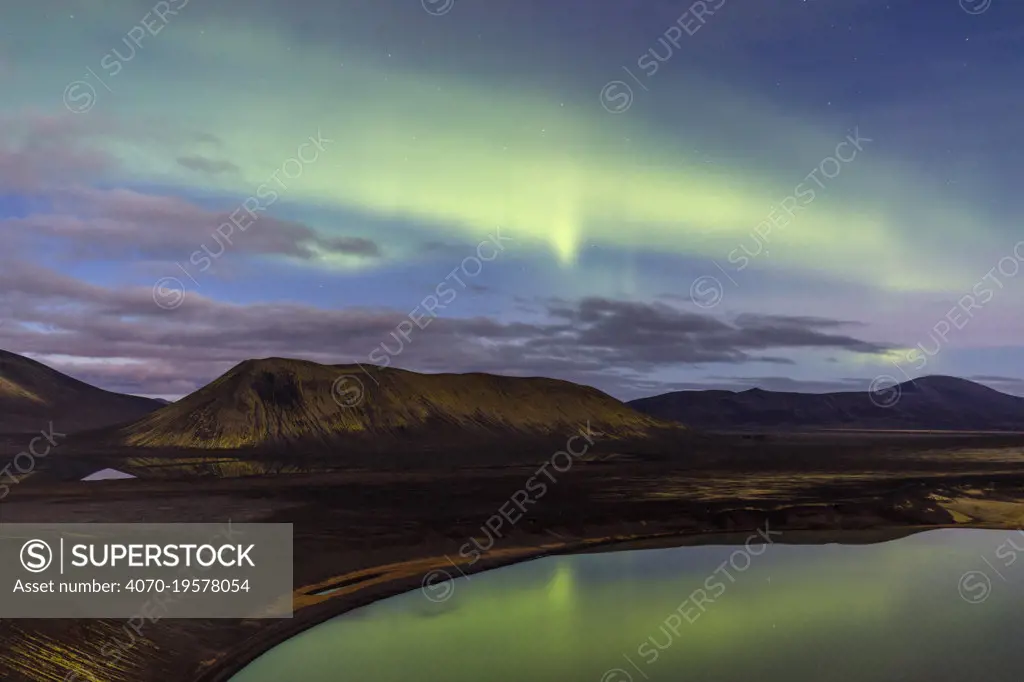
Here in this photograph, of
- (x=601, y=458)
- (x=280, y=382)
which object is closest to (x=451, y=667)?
(x=601, y=458)

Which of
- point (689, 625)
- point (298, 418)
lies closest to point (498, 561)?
point (689, 625)

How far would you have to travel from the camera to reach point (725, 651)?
2703 centimetres

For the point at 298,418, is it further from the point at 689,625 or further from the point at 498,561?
the point at 689,625

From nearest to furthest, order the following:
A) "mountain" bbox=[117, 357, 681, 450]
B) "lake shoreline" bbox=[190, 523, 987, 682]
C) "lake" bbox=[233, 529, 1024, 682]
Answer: "lake" bbox=[233, 529, 1024, 682]
"lake shoreline" bbox=[190, 523, 987, 682]
"mountain" bbox=[117, 357, 681, 450]

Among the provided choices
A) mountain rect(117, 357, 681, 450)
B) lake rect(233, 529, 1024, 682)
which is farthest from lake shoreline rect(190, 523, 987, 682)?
mountain rect(117, 357, 681, 450)

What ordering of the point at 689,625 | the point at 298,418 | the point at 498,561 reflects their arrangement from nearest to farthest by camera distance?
the point at 689,625 < the point at 498,561 < the point at 298,418

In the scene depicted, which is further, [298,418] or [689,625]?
[298,418]

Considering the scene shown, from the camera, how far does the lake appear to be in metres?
25.2

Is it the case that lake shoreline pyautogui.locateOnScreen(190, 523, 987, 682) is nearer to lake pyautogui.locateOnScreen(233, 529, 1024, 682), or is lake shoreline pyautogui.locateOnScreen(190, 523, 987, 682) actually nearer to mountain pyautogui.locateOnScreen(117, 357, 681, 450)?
lake pyautogui.locateOnScreen(233, 529, 1024, 682)

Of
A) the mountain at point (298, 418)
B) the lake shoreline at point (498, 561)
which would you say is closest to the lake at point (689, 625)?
the lake shoreline at point (498, 561)

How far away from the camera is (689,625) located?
30922 mm

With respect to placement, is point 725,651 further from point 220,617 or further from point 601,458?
point 601,458

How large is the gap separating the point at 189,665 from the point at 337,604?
9.15 metres

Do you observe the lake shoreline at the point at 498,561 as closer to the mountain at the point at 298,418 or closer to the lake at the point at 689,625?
the lake at the point at 689,625
